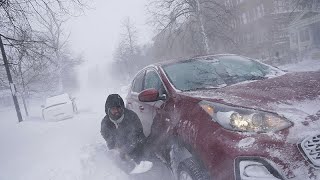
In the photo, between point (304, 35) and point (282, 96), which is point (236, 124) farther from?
point (304, 35)

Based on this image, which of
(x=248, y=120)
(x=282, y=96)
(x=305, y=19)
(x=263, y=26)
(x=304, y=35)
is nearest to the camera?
(x=248, y=120)

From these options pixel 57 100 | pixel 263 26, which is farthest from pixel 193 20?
pixel 263 26

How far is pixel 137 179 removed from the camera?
15.8ft

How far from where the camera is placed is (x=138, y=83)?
6.05 meters

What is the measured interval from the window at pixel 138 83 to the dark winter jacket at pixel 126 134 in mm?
829

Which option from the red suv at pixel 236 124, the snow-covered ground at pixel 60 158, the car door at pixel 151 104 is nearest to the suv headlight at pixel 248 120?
the red suv at pixel 236 124

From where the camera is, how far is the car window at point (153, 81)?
15.1ft

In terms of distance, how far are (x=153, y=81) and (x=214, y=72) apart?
3.40 ft

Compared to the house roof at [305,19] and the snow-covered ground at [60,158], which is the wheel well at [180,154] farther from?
the house roof at [305,19]

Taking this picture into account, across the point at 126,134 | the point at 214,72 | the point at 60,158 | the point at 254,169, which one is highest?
the point at 214,72

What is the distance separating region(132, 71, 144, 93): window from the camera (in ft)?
19.2

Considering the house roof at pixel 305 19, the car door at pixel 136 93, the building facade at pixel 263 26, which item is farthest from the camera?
the building facade at pixel 263 26

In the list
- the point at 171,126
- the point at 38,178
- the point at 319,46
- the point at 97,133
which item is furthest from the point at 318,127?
the point at 319,46

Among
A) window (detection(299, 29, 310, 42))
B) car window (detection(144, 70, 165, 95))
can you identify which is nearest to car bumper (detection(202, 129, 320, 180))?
car window (detection(144, 70, 165, 95))
